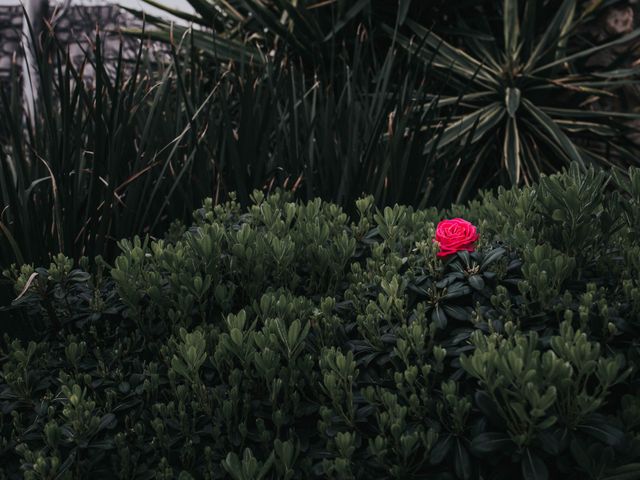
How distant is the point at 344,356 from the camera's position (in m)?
1.58

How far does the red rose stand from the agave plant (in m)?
2.70

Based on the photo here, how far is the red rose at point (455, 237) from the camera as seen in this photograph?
5.90ft

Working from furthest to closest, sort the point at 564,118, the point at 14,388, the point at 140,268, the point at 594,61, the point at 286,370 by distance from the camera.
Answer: the point at 594,61, the point at 564,118, the point at 140,268, the point at 14,388, the point at 286,370

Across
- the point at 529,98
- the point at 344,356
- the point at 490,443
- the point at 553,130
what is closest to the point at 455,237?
the point at 344,356

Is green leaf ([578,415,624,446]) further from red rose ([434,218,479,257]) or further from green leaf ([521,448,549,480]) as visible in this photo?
red rose ([434,218,479,257])

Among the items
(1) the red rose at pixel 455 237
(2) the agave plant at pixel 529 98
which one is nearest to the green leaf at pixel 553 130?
(2) the agave plant at pixel 529 98

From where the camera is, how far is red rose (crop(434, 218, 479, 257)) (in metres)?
1.80

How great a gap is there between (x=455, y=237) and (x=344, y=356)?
1.37ft

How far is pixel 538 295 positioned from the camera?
1676 millimetres

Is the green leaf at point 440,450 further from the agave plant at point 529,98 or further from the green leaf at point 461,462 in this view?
the agave plant at point 529,98

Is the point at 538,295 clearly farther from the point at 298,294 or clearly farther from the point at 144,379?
the point at 144,379

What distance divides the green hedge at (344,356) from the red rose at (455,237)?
26 mm

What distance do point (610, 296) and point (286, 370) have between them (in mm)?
735

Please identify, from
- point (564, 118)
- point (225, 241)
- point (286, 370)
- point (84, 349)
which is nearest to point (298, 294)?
point (225, 241)
